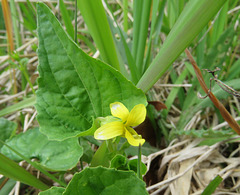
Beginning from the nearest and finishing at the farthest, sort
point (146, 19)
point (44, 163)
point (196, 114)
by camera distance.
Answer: point (44, 163) → point (146, 19) → point (196, 114)

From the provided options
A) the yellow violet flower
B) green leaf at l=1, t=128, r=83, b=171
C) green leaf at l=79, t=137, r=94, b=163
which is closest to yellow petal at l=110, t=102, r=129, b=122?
the yellow violet flower

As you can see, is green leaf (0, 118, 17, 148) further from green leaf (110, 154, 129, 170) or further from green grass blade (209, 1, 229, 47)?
green grass blade (209, 1, 229, 47)

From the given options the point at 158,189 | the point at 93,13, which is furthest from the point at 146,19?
the point at 158,189

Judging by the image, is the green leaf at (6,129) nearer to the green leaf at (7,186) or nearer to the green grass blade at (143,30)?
the green leaf at (7,186)

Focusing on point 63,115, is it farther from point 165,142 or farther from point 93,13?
point 165,142

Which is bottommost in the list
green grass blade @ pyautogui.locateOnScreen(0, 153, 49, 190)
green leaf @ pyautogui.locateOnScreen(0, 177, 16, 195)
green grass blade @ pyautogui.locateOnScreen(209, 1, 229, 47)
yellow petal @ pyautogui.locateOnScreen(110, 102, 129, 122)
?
green leaf @ pyautogui.locateOnScreen(0, 177, 16, 195)
